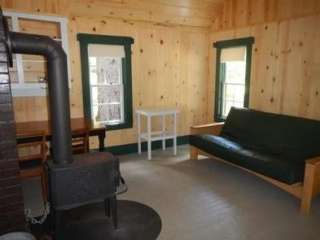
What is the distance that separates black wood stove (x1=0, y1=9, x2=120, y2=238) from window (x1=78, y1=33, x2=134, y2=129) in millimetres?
1988

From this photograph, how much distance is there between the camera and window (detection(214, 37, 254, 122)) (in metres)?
4.27

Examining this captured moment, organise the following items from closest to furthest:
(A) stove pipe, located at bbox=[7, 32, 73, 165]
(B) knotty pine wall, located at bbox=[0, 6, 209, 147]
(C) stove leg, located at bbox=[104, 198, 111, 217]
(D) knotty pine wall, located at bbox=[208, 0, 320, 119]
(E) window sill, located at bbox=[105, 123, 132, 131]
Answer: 1. (A) stove pipe, located at bbox=[7, 32, 73, 165]
2. (C) stove leg, located at bbox=[104, 198, 111, 217]
3. (D) knotty pine wall, located at bbox=[208, 0, 320, 119]
4. (B) knotty pine wall, located at bbox=[0, 6, 209, 147]
5. (E) window sill, located at bbox=[105, 123, 132, 131]

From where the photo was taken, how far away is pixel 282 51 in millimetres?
3725

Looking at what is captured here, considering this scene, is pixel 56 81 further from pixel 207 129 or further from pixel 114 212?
pixel 207 129

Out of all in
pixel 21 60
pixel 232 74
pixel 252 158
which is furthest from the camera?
pixel 232 74

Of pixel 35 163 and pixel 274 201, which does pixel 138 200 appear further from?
pixel 274 201

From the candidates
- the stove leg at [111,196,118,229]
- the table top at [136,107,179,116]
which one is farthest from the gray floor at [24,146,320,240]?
the table top at [136,107,179,116]

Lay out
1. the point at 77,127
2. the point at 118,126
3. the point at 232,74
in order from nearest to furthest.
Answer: the point at 77,127 < the point at 118,126 < the point at 232,74

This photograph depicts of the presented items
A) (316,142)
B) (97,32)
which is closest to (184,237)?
(316,142)

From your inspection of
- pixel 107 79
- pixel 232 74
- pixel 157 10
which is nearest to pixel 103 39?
pixel 107 79

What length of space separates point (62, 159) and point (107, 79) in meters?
2.37

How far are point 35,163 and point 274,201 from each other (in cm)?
259

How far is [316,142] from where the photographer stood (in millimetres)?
3006

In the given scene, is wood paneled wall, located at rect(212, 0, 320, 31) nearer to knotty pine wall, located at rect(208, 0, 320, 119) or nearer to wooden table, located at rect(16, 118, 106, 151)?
knotty pine wall, located at rect(208, 0, 320, 119)
